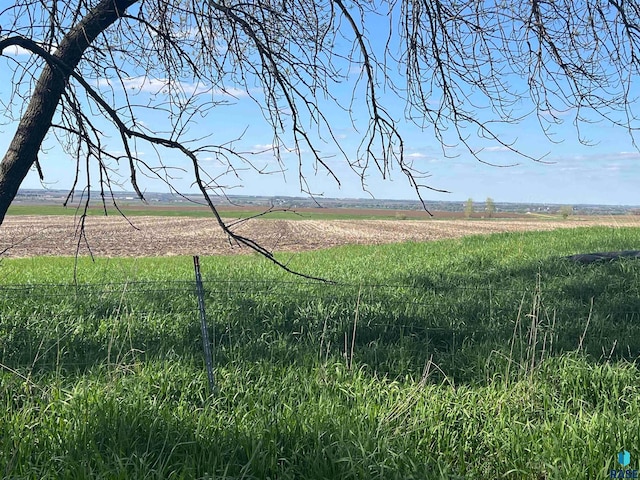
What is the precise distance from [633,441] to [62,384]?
369cm

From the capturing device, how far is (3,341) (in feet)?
15.3

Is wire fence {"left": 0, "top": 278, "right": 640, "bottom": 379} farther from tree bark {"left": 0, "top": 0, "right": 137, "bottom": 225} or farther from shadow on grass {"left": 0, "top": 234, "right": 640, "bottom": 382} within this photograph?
tree bark {"left": 0, "top": 0, "right": 137, "bottom": 225}

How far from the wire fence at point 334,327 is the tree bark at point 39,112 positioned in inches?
48.5

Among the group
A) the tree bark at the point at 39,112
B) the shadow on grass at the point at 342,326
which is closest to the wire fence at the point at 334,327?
the shadow on grass at the point at 342,326

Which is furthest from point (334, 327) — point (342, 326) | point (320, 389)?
point (320, 389)

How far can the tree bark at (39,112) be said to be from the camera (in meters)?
3.64

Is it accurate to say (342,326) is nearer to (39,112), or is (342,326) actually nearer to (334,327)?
(334,327)

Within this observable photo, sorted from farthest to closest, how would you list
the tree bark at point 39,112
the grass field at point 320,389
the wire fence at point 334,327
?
the wire fence at point 334,327 → the tree bark at point 39,112 → the grass field at point 320,389

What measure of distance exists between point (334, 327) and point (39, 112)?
3.15 metres

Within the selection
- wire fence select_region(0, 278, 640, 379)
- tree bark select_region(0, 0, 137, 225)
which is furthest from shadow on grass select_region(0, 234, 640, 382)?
tree bark select_region(0, 0, 137, 225)

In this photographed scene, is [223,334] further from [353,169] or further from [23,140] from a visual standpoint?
[23,140]

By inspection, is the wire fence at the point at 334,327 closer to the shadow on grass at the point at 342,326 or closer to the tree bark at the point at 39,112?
the shadow on grass at the point at 342,326

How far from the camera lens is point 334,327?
16.4 feet

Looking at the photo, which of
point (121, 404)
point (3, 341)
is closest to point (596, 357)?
point (121, 404)
